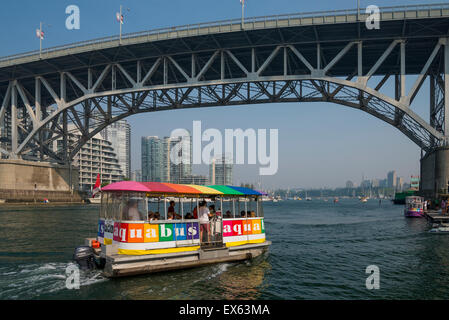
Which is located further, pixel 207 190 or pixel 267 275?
pixel 207 190

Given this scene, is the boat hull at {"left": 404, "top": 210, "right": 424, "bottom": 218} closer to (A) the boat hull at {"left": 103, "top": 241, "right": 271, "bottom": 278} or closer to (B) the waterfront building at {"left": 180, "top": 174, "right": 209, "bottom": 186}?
(A) the boat hull at {"left": 103, "top": 241, "right": 271, "bottom": 278}

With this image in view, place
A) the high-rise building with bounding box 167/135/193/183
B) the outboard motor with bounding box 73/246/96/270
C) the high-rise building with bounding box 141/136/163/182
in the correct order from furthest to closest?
the high-rise building with bounding box 141/136/163/182, the high-rise building with bounding box 167/135/193/183, the outboard motor with bounding box 73/246/96/270

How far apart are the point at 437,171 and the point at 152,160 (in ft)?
505

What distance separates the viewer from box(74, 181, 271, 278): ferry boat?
472 inches

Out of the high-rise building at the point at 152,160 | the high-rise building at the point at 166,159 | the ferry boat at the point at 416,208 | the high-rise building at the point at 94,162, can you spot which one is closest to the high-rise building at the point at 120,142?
the high-rise building at the point at 152,160

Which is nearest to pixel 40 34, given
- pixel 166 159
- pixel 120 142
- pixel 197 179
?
pixel 166 159

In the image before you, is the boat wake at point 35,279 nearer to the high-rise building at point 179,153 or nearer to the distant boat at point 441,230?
the distant boat at point 441,230

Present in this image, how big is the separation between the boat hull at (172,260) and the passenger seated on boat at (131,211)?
4.20ft

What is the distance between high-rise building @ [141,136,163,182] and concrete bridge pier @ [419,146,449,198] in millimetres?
140216

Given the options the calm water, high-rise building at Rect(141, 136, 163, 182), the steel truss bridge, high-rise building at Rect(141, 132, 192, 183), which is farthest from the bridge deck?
high-rise building at Rect(141, 136, 163, 182)

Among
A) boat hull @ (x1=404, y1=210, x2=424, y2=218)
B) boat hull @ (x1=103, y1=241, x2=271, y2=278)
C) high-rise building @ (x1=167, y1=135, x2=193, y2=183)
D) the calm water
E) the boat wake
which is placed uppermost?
high-rise building @ (x1=167, y1=135, x2=193, y2=183)

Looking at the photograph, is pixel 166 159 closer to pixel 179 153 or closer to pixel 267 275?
pixel 179 153

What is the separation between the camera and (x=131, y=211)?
1231cm
